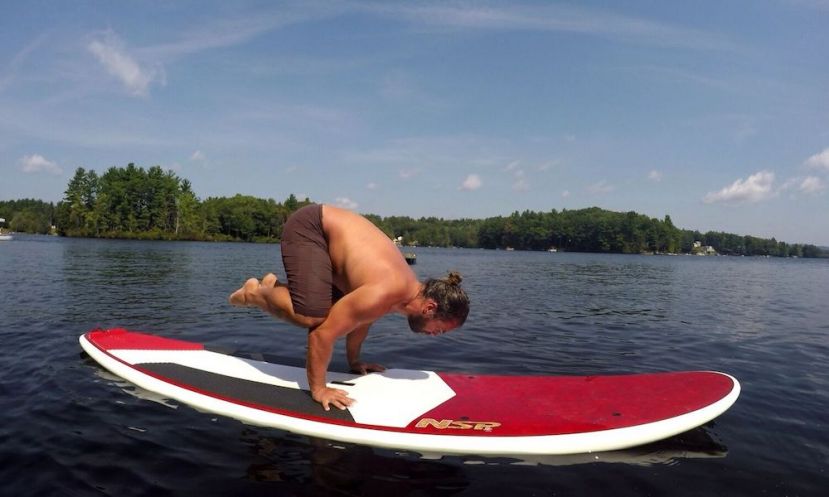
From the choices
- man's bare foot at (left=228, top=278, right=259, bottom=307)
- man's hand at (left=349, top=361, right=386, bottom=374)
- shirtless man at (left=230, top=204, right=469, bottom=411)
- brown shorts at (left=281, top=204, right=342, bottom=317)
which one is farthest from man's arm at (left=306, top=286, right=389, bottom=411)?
man's bare foot at (left=228, top=278, right=259, bottom=307)

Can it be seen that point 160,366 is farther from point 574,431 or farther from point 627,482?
point 627,482

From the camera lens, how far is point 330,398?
17.5ft

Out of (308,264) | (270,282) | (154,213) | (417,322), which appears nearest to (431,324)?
(417,322)

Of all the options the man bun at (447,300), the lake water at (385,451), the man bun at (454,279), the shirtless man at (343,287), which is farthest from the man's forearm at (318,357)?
the man bun at (454,279)

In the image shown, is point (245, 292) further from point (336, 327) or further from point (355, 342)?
point (336, 327)

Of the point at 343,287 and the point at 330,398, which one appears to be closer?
the point at 330,398

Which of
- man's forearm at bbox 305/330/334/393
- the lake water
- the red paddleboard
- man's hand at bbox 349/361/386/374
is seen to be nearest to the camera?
the lake water

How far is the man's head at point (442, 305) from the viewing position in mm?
5145

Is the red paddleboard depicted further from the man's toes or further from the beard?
the man's toes

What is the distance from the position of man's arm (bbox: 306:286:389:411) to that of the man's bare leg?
0.37 metres

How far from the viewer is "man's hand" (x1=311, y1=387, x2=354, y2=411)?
5.26 m

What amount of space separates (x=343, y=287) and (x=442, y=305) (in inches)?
51.1

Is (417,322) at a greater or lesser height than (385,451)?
greater

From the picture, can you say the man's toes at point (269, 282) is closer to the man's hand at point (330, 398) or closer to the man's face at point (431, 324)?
the man's hand at point (330, 398)
